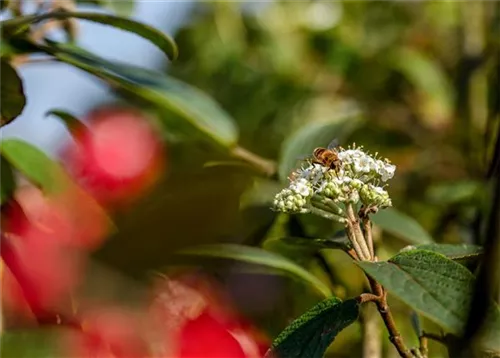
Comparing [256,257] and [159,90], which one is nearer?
[256,257]

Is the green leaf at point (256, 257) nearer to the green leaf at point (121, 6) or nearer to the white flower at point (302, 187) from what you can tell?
the white flower at point (302, 187)

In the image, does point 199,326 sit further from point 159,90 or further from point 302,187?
point 159,90

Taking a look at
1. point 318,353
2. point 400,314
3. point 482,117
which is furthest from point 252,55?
point 318,353

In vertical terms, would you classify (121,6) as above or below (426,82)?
below

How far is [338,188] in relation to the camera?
45 cm

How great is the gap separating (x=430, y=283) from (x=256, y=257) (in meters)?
0.13

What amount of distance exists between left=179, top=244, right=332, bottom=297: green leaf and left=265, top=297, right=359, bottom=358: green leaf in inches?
2.0

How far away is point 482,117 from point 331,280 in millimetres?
869

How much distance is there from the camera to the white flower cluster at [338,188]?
17.4 inches

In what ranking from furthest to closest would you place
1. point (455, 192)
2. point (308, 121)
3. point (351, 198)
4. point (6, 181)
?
point (308, 121), point (455, 192), point (6, 181), point (351, 198)

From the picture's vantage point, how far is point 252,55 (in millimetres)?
1727

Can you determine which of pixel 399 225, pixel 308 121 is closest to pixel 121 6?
pixel 399 225

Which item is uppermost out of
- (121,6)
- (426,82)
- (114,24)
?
(426,82)

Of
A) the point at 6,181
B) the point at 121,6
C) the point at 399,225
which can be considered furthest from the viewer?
the point at 121,6
